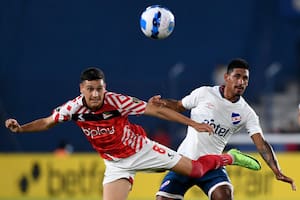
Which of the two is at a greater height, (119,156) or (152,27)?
(152,27)

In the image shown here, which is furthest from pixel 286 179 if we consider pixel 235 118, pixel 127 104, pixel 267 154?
pixel 127 104

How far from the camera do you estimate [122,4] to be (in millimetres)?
25797

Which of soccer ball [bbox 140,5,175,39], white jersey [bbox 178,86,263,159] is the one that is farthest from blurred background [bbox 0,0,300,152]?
white jersey [bbox 178,86,263,159]

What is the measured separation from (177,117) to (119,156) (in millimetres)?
854

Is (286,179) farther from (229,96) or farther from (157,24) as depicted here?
(157,24)

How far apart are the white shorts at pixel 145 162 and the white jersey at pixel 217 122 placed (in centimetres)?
40

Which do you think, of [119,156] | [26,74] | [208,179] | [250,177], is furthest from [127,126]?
[26,74]

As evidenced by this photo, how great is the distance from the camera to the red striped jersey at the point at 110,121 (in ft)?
34.1

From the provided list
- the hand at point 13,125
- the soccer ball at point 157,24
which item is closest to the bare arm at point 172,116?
the soccer ball at point 157,24

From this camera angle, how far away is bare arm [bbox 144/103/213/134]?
1001 centimetres

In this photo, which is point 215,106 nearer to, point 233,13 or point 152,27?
point 152,27

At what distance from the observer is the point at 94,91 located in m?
10.3

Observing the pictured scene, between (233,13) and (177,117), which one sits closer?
(177,117)

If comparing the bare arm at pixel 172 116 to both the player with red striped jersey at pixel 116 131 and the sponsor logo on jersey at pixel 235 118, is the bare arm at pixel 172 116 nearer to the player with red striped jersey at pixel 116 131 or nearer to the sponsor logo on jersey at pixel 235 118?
the player with red striped jersey at pixel 116 131
